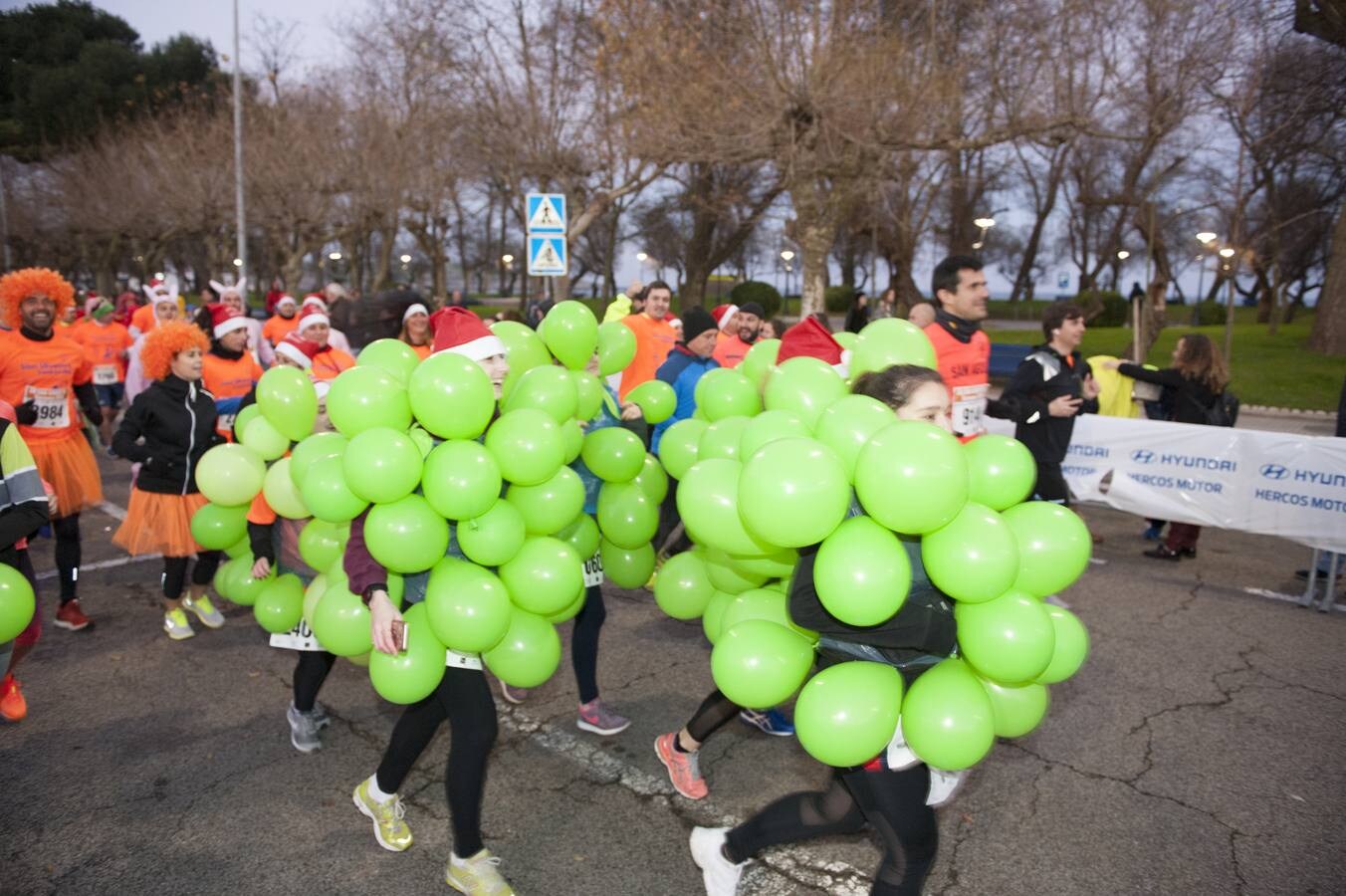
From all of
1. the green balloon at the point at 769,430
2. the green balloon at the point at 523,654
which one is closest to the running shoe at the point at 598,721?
the green balloon at the point at 523,654

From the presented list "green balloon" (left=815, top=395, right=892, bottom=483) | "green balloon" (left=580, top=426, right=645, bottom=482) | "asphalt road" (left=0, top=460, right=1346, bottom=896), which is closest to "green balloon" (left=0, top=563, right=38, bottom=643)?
"asphalt road" (left=0, top=460, right=1346, bottom=896)

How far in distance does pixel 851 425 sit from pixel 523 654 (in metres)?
1.52

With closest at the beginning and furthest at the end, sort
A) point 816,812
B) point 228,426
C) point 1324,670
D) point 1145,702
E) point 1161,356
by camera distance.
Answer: point 816,812
point 1145,702
point 1324,670
point 228,426
point 1161,356

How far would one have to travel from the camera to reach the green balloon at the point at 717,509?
254 centimetres

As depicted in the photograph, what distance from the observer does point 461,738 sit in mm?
2734

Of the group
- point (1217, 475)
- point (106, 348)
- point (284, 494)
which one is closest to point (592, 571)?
point (284, 494)

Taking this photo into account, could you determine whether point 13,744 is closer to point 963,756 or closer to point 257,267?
point 963,756

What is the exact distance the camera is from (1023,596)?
2336 millimetres

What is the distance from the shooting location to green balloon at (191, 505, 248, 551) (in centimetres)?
454

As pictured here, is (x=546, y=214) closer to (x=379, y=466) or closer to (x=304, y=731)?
(x=304, y=731)

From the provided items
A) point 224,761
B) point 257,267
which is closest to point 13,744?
point 224,761

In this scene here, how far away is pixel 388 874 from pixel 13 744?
2.13 m

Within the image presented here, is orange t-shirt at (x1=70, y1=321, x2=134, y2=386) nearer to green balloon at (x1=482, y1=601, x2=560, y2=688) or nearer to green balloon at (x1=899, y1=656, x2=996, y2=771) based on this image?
green balloon at (x1=482, y1=601, x2=560, y2=688)

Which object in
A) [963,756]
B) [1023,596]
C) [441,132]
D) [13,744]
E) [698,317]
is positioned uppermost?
[441,132]
